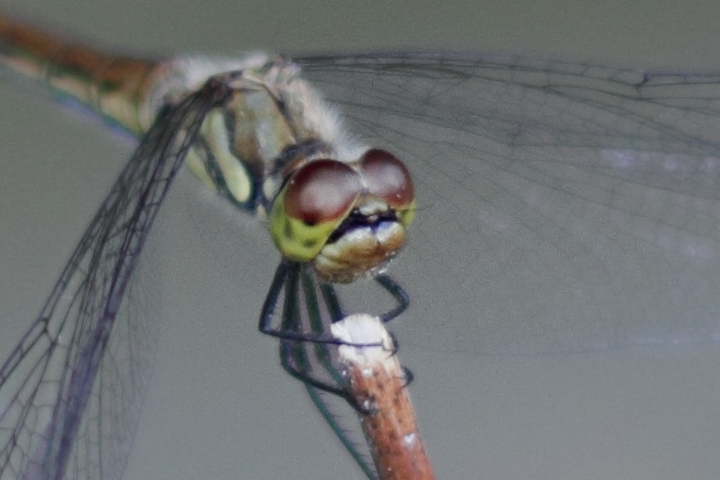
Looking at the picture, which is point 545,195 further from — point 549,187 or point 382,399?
point 382,399

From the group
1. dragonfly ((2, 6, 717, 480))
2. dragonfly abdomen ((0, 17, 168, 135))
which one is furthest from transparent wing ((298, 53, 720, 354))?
dragonfly abdomen ((0, 17, 168, 135))

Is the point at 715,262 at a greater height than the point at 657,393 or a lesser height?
lesser

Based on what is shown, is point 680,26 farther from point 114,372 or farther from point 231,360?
point 114,372

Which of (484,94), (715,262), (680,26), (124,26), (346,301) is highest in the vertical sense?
(680,26)

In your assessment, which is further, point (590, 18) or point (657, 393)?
point (590, 18)

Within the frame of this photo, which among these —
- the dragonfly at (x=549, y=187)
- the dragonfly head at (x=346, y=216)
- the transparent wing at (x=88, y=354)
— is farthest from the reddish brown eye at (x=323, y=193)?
the dragonfly at (x=549, y=187)

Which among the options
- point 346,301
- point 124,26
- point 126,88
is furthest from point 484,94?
point 124,26

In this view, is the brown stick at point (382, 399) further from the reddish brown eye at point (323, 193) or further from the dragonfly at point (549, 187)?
the dragonfly at point (549, 187)
